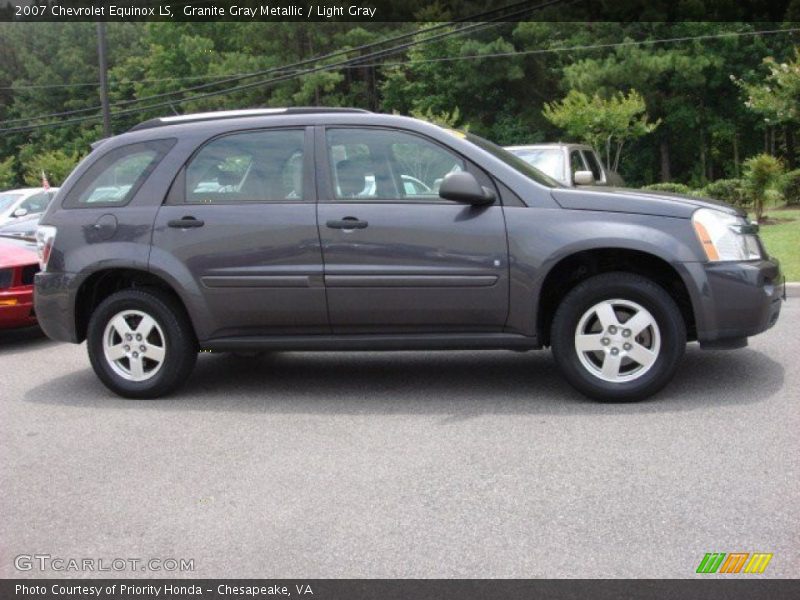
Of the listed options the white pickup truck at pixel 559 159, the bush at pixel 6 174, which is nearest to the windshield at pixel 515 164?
the white pickup truck at pixel 559 159

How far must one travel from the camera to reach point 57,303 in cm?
625

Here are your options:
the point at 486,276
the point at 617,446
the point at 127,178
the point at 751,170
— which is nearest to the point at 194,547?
the point at 617,446

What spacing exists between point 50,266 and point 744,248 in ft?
15.3

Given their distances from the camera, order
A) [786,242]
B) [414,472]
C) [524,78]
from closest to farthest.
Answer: [414,472] → [786,242] → [524,78]

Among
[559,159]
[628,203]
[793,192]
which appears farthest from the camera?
[793,192]

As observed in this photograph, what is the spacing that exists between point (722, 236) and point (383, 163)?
2171mm

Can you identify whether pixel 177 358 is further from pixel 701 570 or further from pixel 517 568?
pixel 701 570

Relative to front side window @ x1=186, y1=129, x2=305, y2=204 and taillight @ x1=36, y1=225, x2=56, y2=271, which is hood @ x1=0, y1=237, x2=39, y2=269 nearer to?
taillight @ x1=36, y1=225, x2=56, y2=271

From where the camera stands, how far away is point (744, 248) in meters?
5.52

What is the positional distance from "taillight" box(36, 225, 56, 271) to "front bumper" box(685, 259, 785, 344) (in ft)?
14.0

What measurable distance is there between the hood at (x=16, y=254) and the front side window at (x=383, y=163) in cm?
400

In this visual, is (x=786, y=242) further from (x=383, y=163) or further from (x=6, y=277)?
Answer: (x=6, y=277)

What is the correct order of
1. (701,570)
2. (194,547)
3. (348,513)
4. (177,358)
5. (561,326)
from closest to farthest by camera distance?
(701,570), (194,547), (348,513), (561,326), (177,358)

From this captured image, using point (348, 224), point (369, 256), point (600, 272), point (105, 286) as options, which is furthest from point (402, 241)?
point (105, 286)
